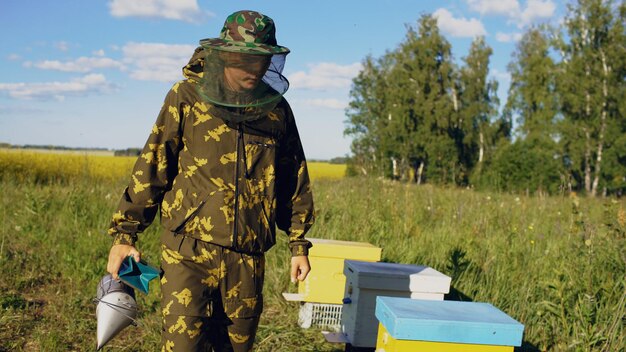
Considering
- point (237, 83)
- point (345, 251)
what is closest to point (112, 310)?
point (237, 83)

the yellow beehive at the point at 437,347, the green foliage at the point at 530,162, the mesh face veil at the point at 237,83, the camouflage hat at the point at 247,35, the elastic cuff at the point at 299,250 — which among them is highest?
the green foliage at the point at 530,162

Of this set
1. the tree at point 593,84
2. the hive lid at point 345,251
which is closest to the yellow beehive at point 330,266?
the hive lid at point 345,251

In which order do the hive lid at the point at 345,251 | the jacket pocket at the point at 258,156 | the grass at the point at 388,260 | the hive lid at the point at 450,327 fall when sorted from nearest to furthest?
1. the jacket pocket at the point at 258,156
2. the hive lid at the point at 450,327
3. the grass at the point at 388,260
4. the hive lid at the point at 345,251

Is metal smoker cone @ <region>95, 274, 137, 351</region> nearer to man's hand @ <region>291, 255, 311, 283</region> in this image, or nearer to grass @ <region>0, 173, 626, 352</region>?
man's hand @ <region>291, 255, 311, 283</region>

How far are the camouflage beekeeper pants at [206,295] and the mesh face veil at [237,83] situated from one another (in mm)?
519

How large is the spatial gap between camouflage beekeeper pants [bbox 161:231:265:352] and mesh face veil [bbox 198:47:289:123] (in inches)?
20.4

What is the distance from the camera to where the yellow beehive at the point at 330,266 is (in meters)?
3.94

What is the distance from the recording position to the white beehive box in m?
3.38

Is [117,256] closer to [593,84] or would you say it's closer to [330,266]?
[330,266]

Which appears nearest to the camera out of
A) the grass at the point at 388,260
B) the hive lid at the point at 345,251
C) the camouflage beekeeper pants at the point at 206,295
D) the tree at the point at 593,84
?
the camouflage beekeeper pants at the point at 206,295

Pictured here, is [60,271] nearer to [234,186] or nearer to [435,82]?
[234,186]

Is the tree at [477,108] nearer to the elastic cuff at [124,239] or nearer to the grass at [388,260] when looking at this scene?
the grass at [388,260]

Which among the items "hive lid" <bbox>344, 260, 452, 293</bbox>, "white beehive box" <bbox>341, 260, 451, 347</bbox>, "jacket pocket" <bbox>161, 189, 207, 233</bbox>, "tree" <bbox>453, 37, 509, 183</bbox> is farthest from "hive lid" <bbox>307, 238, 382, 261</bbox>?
"tree" <bbox>453, 37, 509, 183</bbox>

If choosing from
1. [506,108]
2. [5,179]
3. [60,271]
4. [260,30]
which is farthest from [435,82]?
[260,30]
